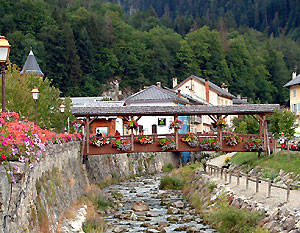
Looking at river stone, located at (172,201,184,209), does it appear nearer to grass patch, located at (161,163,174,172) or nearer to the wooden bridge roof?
the wooden bridge roof

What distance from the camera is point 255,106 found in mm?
35188

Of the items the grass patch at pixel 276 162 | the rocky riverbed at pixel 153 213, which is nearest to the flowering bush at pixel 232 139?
the grass patch at pixel 276 162

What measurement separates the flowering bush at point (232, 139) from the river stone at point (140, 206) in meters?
7.43

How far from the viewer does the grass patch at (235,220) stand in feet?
69.2

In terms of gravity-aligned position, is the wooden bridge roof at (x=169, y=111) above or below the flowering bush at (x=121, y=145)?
above

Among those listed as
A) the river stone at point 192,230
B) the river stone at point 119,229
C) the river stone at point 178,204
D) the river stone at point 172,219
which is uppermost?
the river stone at point 178,204

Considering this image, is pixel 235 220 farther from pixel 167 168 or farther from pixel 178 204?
pixel 167 168

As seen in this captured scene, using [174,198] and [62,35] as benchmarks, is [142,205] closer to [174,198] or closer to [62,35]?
[174,198]

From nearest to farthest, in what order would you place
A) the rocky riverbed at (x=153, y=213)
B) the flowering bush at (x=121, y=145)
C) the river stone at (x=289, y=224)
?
the river stone at (x=289, y=224) → the rocky riverbed at (x=153, y=213) → the flowering bush at (x=121, y=145)

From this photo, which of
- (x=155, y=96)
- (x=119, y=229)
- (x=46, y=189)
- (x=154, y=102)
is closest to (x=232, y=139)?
(x=119, y=229)

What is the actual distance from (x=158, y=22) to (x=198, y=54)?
49.2 metres

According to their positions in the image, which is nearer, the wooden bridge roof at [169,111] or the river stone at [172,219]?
the river stone at [172,219]

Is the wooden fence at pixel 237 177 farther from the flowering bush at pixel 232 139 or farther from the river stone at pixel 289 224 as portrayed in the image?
the river stone at pixel 289 224

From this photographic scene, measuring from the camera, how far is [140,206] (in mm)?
29672
